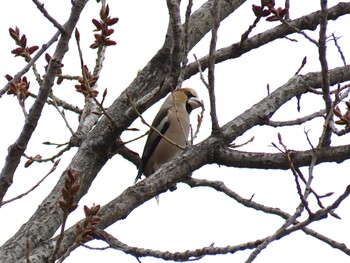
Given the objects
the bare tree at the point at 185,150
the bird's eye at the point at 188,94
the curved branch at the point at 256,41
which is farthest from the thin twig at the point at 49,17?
the bird's eye at the point at 188,94

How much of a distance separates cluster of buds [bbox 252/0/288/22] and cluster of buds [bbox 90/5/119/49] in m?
0.86

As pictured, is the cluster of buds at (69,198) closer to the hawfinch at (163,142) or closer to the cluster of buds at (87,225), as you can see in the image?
the cluster of buds at (87,225)

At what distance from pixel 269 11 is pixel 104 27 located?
98 cm

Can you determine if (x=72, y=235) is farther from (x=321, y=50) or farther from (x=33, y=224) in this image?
(x=321, y=50)

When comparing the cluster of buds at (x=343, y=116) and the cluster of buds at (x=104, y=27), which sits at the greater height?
the cluster of buds at (x=343, y=116)

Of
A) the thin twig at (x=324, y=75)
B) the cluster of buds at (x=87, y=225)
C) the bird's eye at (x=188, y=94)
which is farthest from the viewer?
the bird's eye at (x=188, y=94)

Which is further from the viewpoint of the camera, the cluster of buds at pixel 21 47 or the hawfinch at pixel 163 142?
the hawfinch at pixel 163 142

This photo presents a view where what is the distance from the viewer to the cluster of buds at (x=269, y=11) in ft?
14.9

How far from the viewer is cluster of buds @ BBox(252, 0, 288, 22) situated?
4.54 m

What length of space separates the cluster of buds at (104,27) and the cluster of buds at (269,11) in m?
0.86

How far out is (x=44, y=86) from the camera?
136 inches

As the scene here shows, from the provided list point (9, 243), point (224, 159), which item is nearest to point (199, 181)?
point (224, 159)

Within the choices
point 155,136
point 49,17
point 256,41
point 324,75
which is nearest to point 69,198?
point 49,17

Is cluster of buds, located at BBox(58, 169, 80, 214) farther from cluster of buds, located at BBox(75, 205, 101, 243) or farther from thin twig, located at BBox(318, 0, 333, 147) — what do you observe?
thin twig, located at BBox(318, 0, 333, 147)
